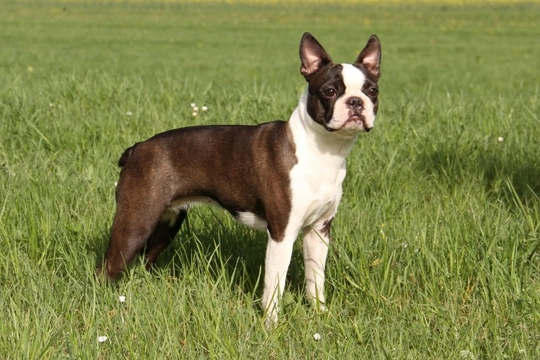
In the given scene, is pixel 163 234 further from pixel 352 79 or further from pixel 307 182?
pixel 352 79

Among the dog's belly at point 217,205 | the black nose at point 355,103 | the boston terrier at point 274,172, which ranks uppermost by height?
the black nose at point 355,103

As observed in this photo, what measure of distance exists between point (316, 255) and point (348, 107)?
0.91 meters

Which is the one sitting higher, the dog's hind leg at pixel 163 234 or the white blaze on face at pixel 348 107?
the white blaze on face at pixel 348 107

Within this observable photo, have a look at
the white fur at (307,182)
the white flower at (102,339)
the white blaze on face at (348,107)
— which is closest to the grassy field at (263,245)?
the white flower at (102,339)

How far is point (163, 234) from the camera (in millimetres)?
5055

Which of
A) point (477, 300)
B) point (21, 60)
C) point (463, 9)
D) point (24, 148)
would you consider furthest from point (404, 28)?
point (477, 300)

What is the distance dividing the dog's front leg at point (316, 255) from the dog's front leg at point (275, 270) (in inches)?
9.9

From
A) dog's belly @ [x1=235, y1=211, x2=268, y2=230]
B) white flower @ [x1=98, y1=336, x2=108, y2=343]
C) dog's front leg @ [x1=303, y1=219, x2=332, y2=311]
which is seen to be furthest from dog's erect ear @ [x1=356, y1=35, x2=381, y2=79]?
white flower @ [x1=98, y1=336, x2=108, y2=343]

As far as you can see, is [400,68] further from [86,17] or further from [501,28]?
[86,17]

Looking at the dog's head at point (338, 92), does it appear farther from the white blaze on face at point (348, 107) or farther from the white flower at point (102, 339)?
the white flower at point (102, 339)

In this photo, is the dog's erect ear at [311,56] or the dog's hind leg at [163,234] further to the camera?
the dog's hind leg at [163,234]

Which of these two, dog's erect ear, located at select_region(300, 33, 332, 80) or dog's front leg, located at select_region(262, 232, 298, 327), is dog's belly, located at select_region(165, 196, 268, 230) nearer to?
dog's front leg, located at select_region(262, 232, 298, 327)

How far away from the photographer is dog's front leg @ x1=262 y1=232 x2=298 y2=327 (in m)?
4.35

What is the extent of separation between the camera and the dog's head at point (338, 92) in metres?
4.19
